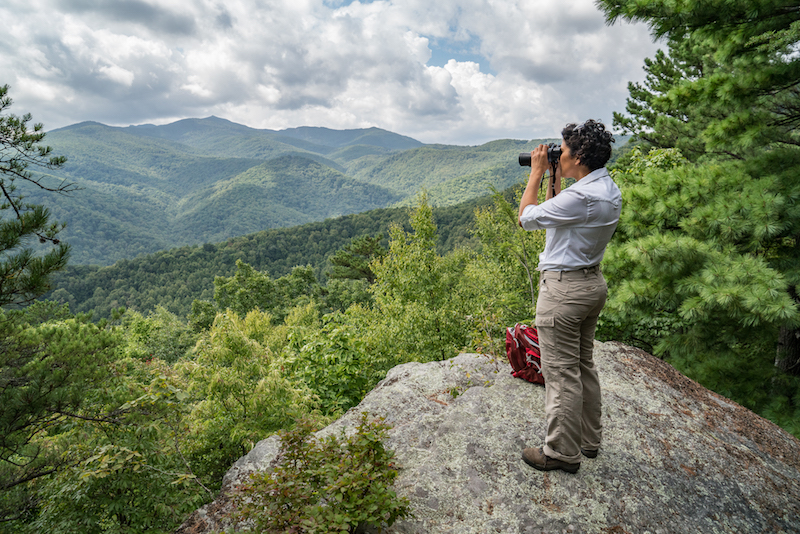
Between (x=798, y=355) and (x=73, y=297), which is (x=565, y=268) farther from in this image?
(x=73, y=297)

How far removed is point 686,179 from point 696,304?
5.38 ft

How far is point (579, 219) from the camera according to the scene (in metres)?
2.40

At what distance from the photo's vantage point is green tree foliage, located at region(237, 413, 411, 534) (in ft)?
6.16

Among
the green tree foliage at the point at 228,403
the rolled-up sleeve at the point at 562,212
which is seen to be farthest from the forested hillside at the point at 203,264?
the rolled-up sleeve at the point at 562,212

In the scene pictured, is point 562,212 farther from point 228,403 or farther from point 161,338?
point 161,338

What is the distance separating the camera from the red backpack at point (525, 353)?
362 centimetres

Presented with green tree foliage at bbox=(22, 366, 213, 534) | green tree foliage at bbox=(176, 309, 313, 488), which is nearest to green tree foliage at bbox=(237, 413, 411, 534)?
green tree foliage at bbox=(22, 366, 213, 534)

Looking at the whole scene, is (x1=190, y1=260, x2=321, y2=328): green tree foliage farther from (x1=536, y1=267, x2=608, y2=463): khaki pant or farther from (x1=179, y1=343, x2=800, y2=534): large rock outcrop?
(x1=536, y1=267, x2=608, y2=463): khaki pant

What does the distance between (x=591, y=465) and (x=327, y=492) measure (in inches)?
75.0

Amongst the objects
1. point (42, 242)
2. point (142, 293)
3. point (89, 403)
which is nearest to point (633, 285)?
point (42, 242)

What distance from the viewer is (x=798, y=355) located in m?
5.09

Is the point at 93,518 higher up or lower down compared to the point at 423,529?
lower down

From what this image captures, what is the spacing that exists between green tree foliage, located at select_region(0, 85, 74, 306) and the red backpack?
4.52m

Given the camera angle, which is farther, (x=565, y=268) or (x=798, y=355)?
(x=798, y=355)
